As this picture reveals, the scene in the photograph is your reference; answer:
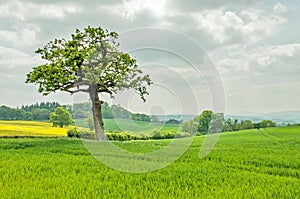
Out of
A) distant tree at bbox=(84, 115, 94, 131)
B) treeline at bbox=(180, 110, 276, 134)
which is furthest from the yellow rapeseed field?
treeline at bbox=(180, 110, 276, 134)

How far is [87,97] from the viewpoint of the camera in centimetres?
2862

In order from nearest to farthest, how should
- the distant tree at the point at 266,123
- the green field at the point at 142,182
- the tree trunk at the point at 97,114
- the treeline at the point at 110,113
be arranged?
the green field at the point at 142,182 → the treeline at the point at 110,113 → the tree trunk at the point at 97,114 → the distant tree at the point at 266,123

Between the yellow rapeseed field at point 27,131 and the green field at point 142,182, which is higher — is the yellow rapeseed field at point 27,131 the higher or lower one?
the higher one

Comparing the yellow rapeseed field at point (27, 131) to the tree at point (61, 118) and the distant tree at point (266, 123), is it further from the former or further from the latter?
the distant tree at point (266, 123)

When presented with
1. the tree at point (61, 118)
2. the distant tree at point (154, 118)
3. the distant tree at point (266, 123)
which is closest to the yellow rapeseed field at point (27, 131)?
the tree at point (61, 118)

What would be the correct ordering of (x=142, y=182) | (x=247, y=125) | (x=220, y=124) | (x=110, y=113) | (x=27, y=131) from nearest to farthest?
(x=142, y=182), (x=110, y=113), (x=27, y=131), (x=220, y=124), (x=247, y=125)

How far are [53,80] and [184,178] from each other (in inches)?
761

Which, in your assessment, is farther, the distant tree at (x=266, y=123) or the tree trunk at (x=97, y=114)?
the distant tree at (x=266, y=123)

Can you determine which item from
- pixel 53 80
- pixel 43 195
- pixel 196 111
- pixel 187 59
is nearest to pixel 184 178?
pixel 43 195

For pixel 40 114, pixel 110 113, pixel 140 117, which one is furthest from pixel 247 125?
pixel 140 117

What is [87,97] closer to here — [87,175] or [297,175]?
A: [87,175]

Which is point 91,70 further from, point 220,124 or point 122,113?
point 220,124

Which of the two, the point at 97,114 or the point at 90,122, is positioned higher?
the point at 97,114

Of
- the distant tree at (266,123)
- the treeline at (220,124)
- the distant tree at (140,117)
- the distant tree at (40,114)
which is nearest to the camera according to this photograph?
the distant tree at (140,117)
